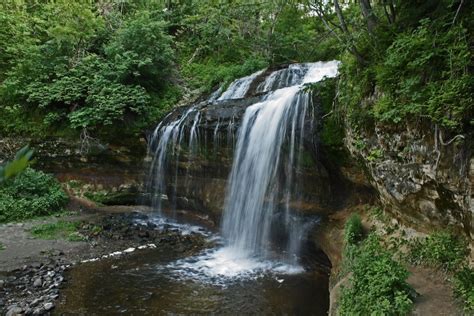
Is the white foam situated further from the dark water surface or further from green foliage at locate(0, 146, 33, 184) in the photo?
green foliage at locate(0, 146, 33, 184)

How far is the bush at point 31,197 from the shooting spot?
37.1 feet

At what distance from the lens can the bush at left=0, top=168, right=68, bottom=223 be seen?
446 inches

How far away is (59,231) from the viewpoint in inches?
409

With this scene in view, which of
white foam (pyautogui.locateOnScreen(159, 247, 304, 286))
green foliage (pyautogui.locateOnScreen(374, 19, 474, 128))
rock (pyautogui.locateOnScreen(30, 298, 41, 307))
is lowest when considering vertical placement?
rock (pyautogui.locateOnScreen(30, 298, 41, 307))

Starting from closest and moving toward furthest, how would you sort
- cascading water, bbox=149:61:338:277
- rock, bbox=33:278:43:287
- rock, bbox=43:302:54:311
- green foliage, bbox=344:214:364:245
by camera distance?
rock, bbox=43:302:54:311, green foliage, bbox=344:214:364:245, rock, bbox=33:278:43:287, cascading water, bbox=149:61:338:277

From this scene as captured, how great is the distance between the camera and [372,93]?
602 centimetres

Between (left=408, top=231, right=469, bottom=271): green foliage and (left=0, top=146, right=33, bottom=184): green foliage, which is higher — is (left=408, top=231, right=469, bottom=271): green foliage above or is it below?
below

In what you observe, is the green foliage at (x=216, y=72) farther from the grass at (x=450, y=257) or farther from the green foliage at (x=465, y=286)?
the green foliage at (x=465, y=286)

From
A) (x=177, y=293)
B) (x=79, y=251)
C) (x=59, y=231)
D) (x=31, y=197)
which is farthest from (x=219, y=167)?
(x=31, y=197)

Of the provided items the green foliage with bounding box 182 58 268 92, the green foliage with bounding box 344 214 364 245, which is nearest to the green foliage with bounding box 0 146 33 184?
the green foliage with bounding box 344 214 364 245

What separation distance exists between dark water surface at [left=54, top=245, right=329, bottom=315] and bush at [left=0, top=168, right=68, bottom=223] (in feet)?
14.6

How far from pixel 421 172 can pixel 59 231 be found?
9543mm

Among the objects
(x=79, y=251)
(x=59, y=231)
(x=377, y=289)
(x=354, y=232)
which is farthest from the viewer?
(x=59, y=231)

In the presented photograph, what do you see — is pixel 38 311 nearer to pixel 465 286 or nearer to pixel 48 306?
pixel 48 306
